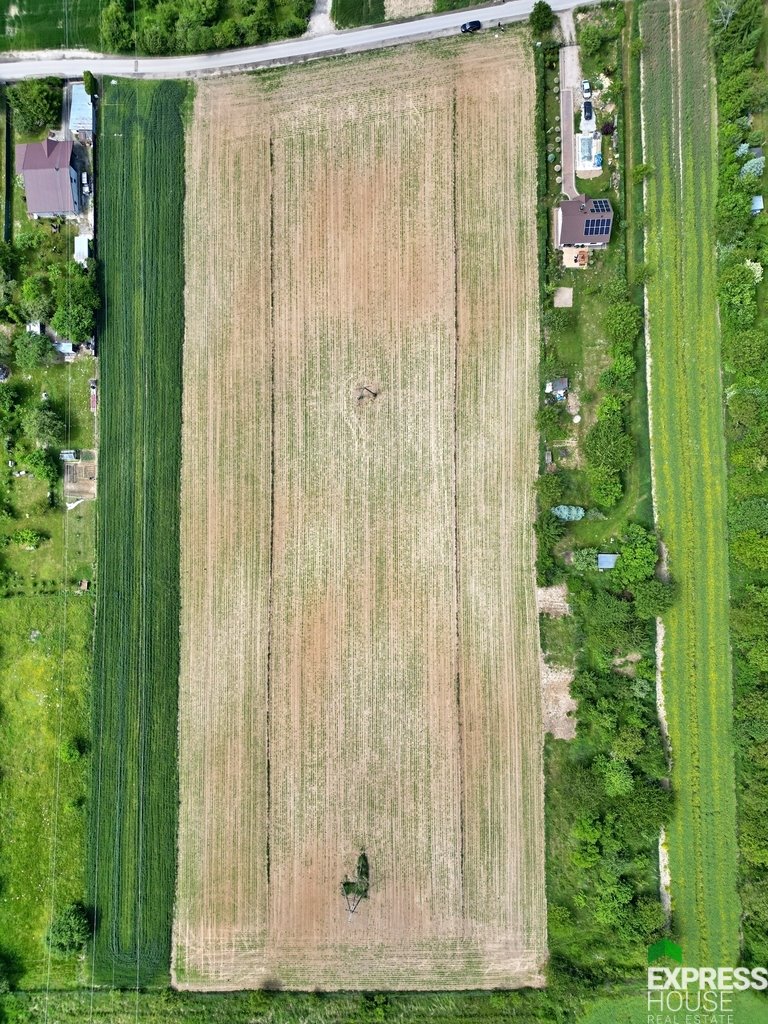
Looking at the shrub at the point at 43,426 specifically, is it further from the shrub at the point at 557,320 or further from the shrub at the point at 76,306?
the shrub at the point at 557,320

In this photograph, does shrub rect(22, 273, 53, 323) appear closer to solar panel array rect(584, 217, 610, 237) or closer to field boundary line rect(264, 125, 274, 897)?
field boundary line rect(264, 125, 274, 897)

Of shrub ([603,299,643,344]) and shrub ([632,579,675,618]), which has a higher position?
shrub ([603,299,643,344])

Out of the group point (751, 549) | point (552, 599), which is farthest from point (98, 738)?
point (751, 549)

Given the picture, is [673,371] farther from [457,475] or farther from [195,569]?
[195,569]

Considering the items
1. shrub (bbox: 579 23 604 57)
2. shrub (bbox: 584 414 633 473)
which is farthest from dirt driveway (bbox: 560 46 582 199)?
shrub (bbox: 584 414 633 473)

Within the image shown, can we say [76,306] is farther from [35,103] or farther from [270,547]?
[270,547]
